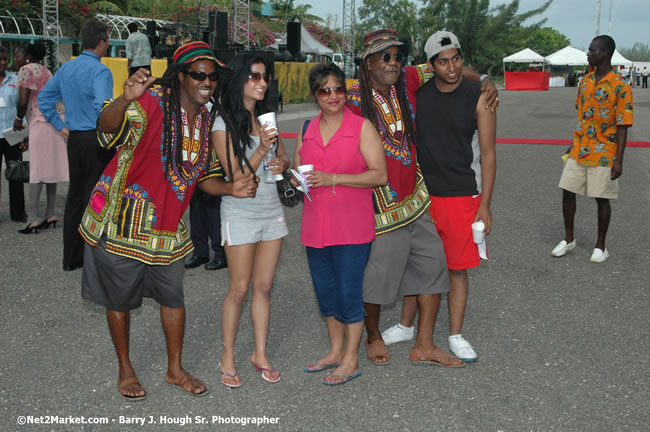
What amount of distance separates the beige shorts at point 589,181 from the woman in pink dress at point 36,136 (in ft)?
16.1

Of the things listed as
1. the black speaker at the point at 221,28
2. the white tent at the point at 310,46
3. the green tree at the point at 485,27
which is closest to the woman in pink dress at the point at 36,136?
the black speaker at the point at 221,28

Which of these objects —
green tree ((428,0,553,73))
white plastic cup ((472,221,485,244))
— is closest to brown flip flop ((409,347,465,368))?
white plastic cup ((472,221,485,244))

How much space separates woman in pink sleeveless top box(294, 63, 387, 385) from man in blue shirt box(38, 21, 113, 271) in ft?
9.27

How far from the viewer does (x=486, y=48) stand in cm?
8075

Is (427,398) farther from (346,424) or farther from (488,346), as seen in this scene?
(488,346)

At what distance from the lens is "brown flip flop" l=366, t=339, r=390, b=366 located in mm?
4254

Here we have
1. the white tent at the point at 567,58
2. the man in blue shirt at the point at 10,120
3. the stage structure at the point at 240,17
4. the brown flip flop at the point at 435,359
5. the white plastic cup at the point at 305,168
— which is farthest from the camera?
the white tent at the point at 567,58

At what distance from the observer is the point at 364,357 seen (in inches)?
172

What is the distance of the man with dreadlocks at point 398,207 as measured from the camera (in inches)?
155

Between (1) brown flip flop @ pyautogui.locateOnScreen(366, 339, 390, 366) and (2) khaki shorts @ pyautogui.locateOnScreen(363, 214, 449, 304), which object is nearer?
(2) khaki shorts @ pyautogui.locateOnScreen(363, 214, 449, 304)

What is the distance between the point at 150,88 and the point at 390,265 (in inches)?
63.4

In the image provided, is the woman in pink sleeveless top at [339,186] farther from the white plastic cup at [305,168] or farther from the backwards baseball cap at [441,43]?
the backwards baseball cap at [441,43]

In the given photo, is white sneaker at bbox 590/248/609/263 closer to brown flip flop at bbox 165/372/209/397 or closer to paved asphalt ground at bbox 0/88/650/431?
paved asphalt ground at bbox 0/88/650/431

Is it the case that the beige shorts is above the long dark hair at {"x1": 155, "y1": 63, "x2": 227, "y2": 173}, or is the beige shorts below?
below
